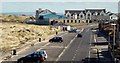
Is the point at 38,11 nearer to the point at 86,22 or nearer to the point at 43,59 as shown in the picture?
the point at 86,22

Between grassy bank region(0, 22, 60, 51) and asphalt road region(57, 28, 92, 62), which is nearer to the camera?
asphalt road region(57, 28, 92, 62)

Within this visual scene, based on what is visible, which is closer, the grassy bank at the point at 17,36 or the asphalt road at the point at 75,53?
the asphalt road at the point at 75,53

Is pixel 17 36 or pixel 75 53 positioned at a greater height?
pixel 75 53

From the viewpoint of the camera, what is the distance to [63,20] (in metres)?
177

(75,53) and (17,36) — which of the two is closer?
(75,53)

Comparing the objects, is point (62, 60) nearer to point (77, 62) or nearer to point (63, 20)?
point (77, 62)

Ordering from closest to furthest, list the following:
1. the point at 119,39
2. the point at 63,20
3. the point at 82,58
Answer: the point at 82,58
the point at 119,39
the point at 63,20

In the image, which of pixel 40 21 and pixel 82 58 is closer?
pixel 82 58

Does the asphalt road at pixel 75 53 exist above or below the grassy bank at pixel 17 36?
above

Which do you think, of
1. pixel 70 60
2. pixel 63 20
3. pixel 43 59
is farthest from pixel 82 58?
pixel 63 20

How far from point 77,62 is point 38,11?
145 m

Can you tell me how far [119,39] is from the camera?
48.1 metres

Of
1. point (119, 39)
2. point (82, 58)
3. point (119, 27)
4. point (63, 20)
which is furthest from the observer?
point (63, 20)

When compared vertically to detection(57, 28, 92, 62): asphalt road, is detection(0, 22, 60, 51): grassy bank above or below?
below
